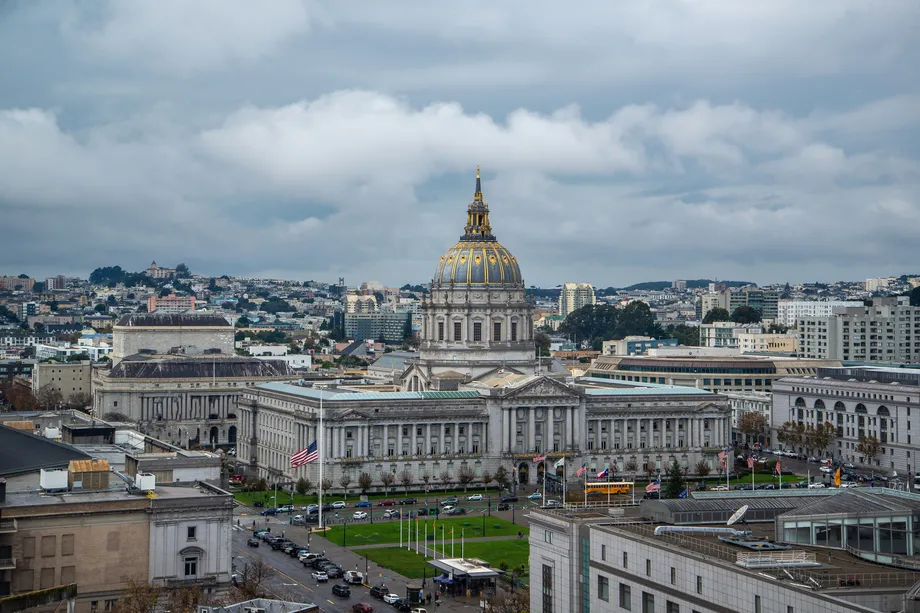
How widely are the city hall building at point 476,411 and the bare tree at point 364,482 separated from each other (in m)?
1.16

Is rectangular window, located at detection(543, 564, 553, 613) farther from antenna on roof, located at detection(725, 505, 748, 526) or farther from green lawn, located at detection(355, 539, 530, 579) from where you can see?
green lawn, located at detection(355, 539, 530, 579)

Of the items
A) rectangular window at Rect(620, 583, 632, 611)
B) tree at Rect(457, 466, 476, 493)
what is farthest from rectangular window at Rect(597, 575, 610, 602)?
tree at Rect(457, 466, 476, 493)

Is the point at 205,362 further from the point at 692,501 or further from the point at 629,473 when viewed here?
the point at 692,501

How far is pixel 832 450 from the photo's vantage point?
15638cm

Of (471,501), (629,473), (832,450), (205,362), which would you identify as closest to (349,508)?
(471,501)

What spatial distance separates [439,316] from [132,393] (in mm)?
46963

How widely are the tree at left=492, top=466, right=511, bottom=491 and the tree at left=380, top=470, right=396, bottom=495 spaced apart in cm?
970

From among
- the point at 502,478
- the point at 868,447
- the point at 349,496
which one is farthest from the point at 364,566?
the point at 868,447

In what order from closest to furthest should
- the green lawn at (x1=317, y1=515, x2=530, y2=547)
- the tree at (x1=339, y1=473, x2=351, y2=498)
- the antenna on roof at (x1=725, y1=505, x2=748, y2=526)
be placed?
the antenna on roof at (x1=725, y1=505, x2=748, y2=526) < the green lawn at (x1=317, y1=515, x2=530, y2=547) < the tree at (x1=339, y1=473, x2=351, y2=498)

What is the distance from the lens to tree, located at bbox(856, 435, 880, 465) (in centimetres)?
14750

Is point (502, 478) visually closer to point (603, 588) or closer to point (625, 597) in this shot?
point (603, 588)

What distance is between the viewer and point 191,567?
227ft

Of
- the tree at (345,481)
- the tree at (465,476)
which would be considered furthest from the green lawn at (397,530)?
the tree at (465,476)

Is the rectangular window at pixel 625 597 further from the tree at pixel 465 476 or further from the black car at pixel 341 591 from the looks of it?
the tree at pixel 465 476
